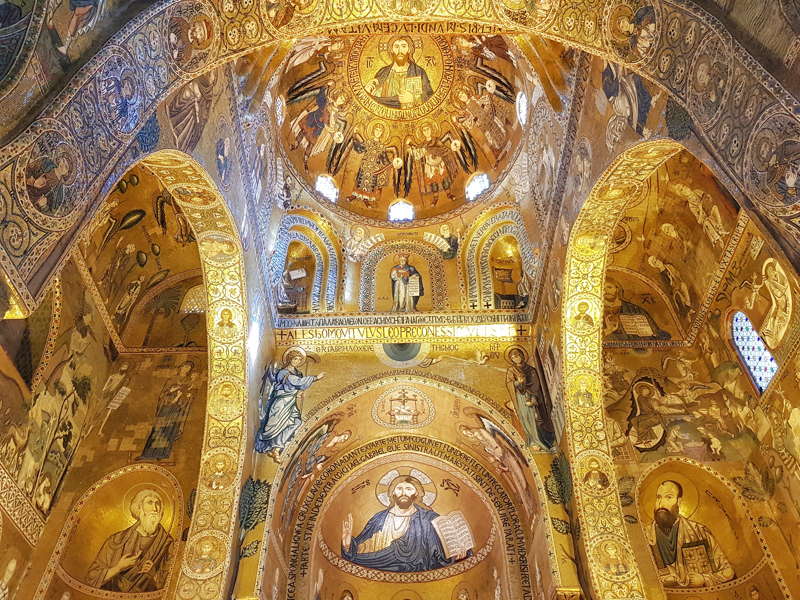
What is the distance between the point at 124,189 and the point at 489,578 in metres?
9.69

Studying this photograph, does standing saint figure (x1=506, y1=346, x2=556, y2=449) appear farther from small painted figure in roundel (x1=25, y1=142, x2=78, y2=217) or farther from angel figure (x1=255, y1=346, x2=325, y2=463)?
small painted figure in roundel (x1=25, y1=142, x2=78, y2=217)

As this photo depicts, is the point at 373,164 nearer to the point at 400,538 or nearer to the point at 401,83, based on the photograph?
the point at 401,83

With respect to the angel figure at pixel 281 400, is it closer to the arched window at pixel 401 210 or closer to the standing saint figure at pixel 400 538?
the standing saint figure at pixel 400 538

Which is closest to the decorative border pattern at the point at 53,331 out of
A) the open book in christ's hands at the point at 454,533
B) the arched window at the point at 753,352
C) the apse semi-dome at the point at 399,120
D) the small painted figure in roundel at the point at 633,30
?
the apse semi-dome at the point at 399,120

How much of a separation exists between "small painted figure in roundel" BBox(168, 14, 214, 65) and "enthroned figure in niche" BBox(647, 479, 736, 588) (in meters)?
9.32

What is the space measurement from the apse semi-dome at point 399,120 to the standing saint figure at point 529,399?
12.9ft

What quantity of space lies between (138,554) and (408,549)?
4.95 meters

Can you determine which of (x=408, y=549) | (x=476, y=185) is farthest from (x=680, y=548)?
(x=476, y=185)

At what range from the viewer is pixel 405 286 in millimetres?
13125

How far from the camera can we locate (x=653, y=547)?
966 centimetres

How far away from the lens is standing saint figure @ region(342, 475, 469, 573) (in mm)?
11891

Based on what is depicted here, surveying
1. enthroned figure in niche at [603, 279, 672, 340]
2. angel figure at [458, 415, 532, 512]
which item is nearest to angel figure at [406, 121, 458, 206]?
enthroned figure in niche at [603, 279, 672, 340]

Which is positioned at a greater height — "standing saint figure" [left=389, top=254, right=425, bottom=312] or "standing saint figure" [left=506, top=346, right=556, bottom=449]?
"standing saint figure" [left=389, top=254, right=425, bottom=312]

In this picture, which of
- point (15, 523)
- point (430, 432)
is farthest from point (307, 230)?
point (15, 523)
